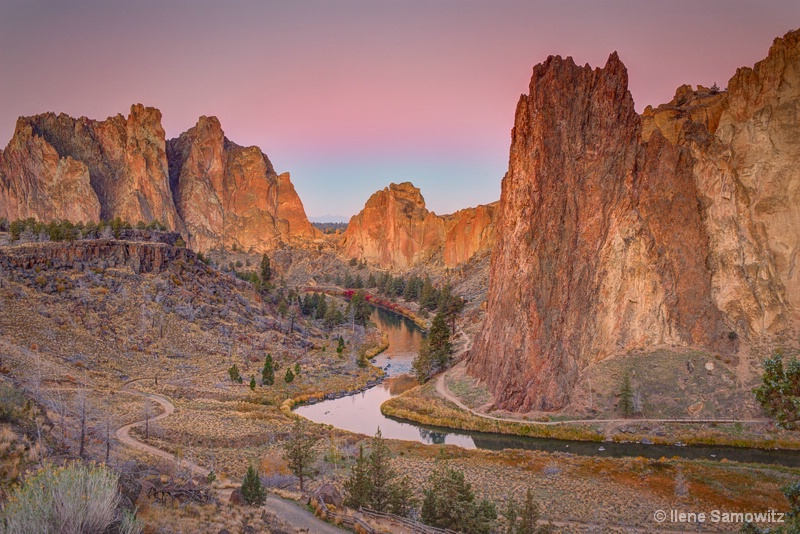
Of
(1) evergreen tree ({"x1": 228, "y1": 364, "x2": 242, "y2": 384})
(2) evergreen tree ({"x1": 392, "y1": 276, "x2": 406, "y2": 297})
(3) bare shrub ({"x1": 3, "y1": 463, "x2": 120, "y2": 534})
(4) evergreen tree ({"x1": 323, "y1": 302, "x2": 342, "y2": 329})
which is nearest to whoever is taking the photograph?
(3) bare shrub ({"x1": 3, "y1": 463, "x2": 120, "y2": 534})

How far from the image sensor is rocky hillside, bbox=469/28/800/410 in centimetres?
5119

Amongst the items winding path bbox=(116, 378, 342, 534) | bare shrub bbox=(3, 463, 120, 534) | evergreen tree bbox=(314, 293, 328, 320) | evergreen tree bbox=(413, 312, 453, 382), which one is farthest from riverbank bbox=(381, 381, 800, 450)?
evergreen tree bbox=(314, 293, 328, 320)

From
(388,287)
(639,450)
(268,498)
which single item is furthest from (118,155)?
(639,450)

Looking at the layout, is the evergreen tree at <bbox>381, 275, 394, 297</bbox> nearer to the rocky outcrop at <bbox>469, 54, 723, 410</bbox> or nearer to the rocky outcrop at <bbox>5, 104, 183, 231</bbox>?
the rocky outcrop at <bbox>5, 104, 183, 231</bbox>

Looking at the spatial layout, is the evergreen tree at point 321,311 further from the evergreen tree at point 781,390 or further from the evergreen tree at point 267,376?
the evergreen tree at point 781,390

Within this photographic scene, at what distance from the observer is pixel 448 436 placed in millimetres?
48156

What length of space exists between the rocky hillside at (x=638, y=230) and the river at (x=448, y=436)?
241 inches

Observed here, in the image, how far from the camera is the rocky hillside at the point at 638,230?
5119 centimetres

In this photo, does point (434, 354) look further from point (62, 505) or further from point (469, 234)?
point (469, 234)

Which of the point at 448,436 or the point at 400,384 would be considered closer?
the point at 448,436

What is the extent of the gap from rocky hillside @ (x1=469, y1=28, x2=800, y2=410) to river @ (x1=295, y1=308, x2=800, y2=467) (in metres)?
6.12

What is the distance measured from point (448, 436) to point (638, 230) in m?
27.5

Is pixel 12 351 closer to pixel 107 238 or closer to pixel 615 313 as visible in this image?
pixel 107 238

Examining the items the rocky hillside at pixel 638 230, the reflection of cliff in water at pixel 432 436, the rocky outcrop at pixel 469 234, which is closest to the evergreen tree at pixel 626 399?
the rocky hillside at pixel 638 230
